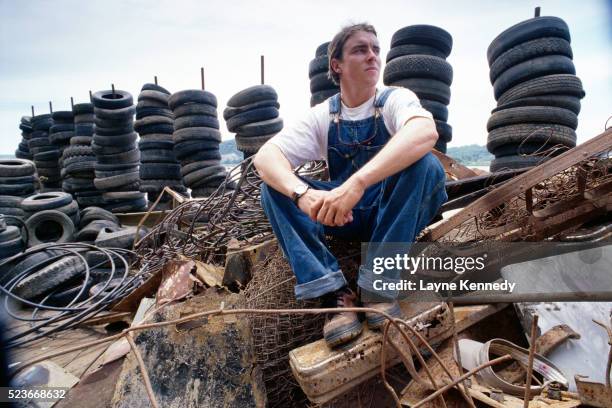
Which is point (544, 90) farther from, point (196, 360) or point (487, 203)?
point (196, 360)

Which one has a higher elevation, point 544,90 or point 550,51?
point 550,51

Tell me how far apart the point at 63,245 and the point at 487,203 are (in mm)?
3998

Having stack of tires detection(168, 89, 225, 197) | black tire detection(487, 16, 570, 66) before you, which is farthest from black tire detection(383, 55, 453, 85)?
stack of tires detection(168, 89, 225, 197)

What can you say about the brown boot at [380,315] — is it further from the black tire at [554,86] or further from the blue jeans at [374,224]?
the black tire at [554,86]

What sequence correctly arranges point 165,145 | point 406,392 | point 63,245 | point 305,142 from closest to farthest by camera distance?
point 406,392
point 305,142
point 63,245
point 165,145

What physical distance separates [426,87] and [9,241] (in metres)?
5.50

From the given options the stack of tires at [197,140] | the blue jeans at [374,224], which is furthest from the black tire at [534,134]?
the stack of tires at [197,140]

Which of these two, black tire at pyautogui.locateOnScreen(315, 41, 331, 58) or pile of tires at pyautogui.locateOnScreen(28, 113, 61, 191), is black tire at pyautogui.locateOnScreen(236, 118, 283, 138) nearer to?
black tire at pyautogui.locateOnScreen(315, 41, 331, 58)

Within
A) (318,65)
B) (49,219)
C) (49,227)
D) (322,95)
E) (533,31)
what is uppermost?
(533,31)

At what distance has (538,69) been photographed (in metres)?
3.55

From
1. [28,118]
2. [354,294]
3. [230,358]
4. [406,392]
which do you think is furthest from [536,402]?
[28,118]

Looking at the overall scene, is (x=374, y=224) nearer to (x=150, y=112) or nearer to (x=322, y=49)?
(x=322, y=49)

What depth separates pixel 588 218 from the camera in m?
1.98

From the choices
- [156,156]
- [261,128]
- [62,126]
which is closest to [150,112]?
[156,156]
